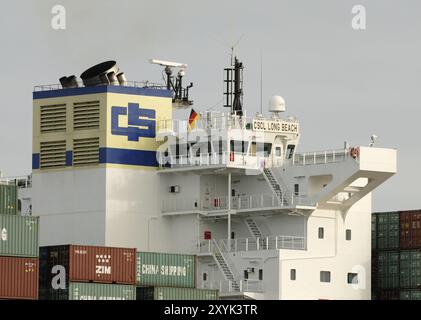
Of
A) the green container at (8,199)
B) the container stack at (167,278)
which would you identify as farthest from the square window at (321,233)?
the green container at (8,199)

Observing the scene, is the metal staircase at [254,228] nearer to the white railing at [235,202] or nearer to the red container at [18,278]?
the white railing at [235,202]

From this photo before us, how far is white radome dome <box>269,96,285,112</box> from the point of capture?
108125 mm

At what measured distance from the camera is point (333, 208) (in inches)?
4173

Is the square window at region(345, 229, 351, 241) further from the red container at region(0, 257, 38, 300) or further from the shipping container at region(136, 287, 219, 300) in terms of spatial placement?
the red container at region(0, 257, 38, 300)

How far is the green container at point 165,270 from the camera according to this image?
98.9 metres

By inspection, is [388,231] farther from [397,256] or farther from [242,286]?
[242,286]

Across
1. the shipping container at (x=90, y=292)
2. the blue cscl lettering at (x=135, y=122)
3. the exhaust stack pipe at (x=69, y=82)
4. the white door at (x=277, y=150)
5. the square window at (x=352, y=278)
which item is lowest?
the shipping container at (x=90, y=292)

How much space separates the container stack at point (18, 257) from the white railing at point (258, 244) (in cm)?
1355

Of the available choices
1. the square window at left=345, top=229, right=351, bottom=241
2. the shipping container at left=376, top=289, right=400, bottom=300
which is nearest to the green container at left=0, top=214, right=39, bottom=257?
the square window at left=345, top=229, right=351, bottom=241

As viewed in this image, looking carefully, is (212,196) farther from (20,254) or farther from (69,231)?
(20,254)

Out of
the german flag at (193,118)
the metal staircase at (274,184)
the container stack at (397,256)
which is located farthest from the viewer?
the container stack at (397,256)

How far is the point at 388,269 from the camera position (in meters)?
109

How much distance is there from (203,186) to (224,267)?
14.6ft
